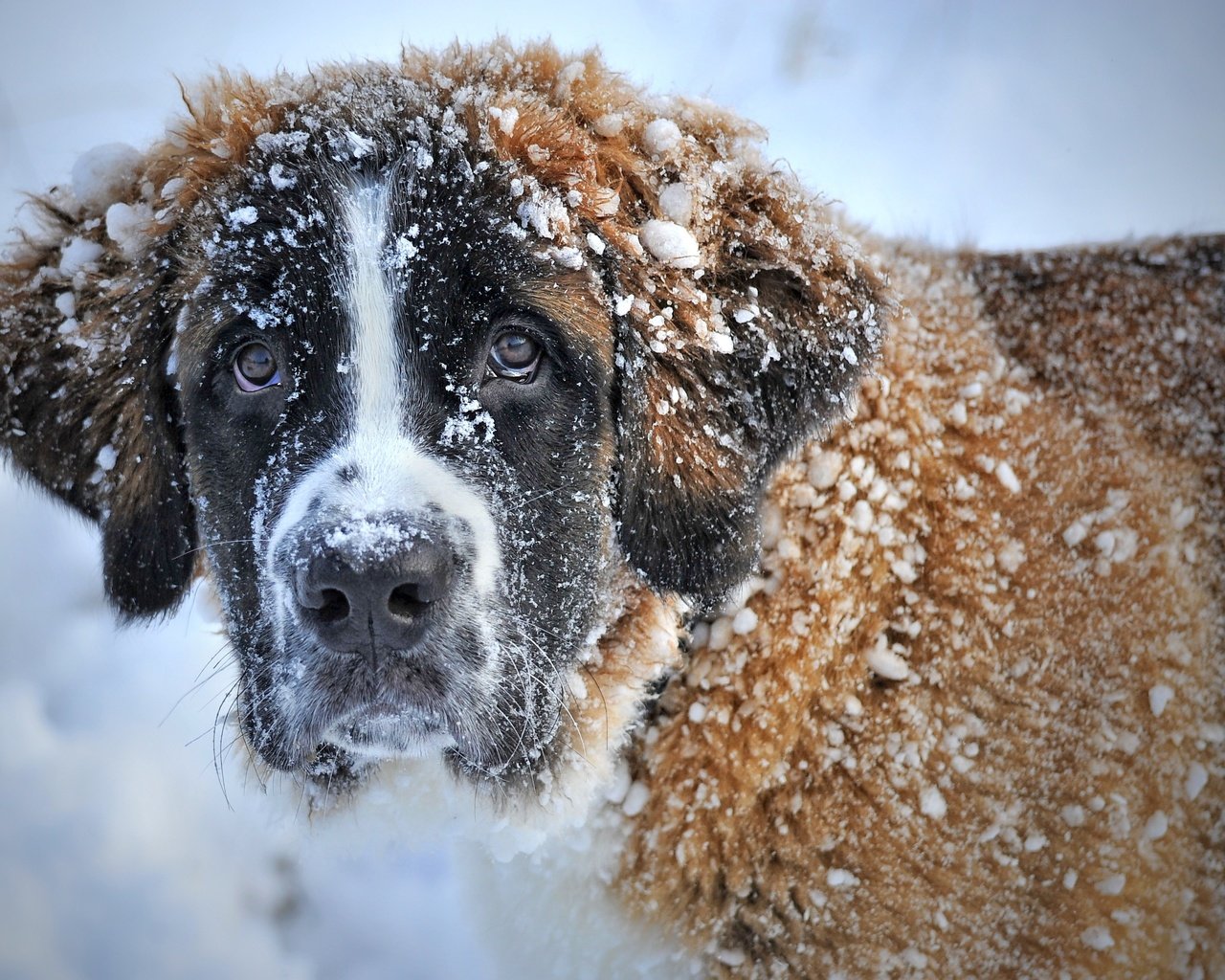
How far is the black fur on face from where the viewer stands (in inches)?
65.5

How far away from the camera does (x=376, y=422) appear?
5.59 ft

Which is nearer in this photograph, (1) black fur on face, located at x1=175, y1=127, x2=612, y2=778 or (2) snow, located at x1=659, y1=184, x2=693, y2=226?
(1) black fur on face, located at x1=175, y1=127, x2=612, y2=778

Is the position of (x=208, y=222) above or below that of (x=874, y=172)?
below

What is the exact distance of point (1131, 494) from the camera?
2135mm

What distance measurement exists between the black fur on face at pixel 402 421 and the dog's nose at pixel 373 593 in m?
0.02

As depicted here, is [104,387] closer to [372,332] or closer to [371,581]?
[372,332]

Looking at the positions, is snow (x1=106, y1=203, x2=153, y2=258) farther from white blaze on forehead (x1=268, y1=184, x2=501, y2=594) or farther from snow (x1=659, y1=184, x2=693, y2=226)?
snow (x1=659, y1=184, x2=693, y2=226)

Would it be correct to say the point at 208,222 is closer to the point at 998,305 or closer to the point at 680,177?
the point at 680,177

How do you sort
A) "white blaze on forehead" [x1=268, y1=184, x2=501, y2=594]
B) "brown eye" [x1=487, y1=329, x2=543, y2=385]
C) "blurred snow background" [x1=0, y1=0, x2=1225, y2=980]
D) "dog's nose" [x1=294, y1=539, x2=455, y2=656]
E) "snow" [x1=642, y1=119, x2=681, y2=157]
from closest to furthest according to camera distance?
"dog's nose" [x1=294, y1=539, x2=455, y2=656]
"white blaze on forehead" [x1=268, y1=184, x2=501, y2=594]
"brown eye" [x1=487, y1=329, x2=543, y2=385]
"snow" [x1=642, y1=119, x2=681, y2=157]
"blurred snow background" [x1=0, y1=0, x2=1225, y2=980]

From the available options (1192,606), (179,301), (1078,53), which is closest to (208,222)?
(179,301)

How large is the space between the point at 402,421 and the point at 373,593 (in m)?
0.35

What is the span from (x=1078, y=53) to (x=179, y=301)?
452 centimetres

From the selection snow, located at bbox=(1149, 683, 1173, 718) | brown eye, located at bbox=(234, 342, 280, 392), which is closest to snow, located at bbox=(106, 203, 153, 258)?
brown eye, located at bbox=(234, 342, 280, 392)

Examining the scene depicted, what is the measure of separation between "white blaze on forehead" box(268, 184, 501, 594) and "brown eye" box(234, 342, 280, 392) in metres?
0.22
